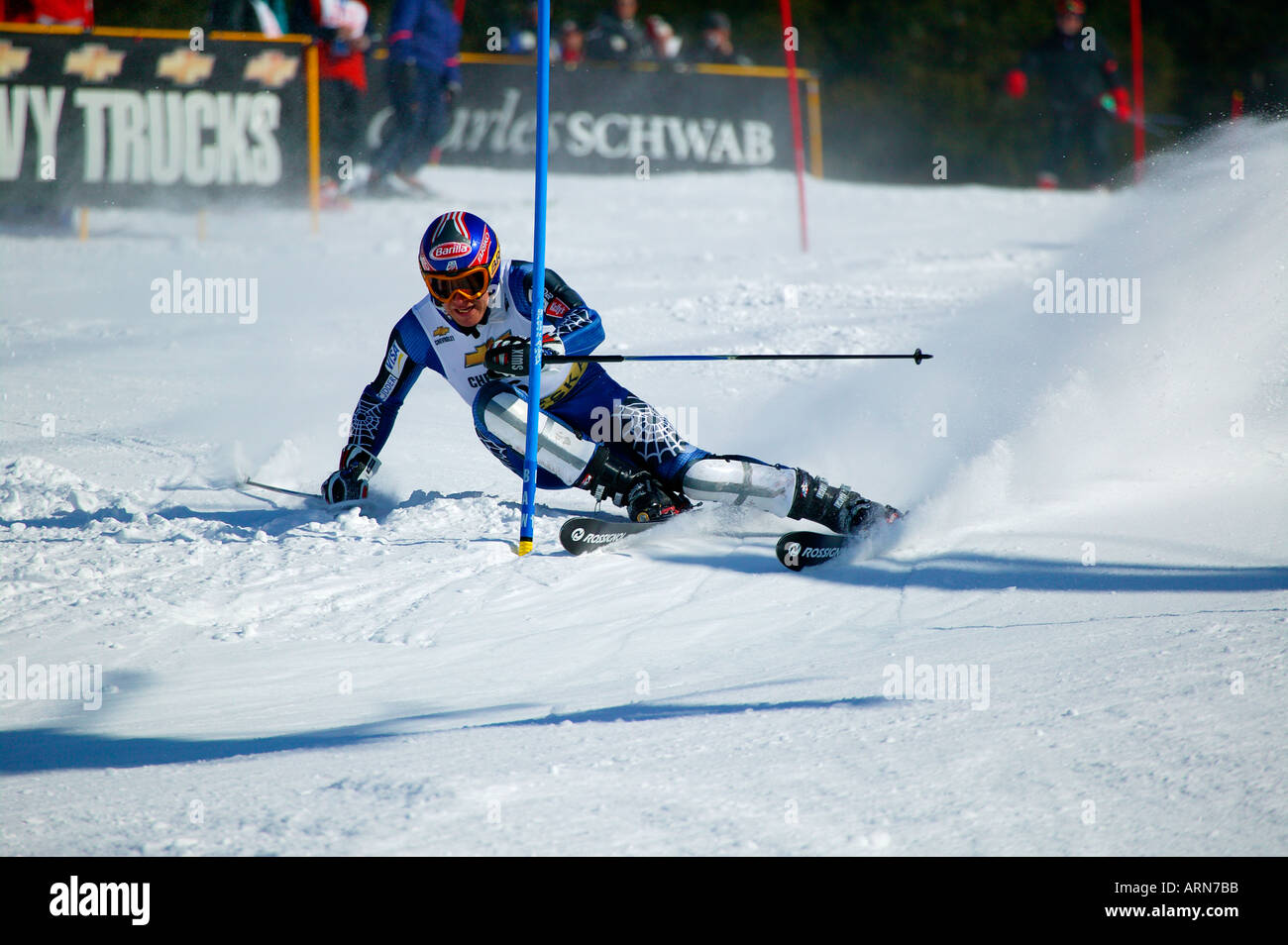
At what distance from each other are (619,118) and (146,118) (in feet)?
19.1

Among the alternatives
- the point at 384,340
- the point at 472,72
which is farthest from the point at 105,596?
the point at 472,72

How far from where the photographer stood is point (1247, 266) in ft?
19.9

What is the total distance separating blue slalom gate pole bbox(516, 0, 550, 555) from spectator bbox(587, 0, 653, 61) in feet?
33.7

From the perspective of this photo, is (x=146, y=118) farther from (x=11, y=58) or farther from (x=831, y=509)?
(x=831, y=509)

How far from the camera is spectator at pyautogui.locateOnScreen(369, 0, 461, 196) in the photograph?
1260 cm

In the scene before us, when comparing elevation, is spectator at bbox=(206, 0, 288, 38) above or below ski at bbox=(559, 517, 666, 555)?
above

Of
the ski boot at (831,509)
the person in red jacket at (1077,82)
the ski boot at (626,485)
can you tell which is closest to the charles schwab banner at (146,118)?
the ski boot at (626,485)

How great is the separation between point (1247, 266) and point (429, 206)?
862 cm

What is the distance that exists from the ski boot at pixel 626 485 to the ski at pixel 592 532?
52mm

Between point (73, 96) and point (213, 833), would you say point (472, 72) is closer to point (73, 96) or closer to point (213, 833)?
point (73, 96)

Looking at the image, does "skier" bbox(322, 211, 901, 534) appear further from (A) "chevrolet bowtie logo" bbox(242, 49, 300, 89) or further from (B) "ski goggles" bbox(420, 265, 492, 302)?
(A) "chevrolet bowtie logo" bbox(242, 49, 300, 89)

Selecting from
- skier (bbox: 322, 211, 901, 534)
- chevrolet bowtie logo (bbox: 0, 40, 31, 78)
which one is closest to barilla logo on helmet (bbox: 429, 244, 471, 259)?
skier (bbox: 322, 211, 901, 534)

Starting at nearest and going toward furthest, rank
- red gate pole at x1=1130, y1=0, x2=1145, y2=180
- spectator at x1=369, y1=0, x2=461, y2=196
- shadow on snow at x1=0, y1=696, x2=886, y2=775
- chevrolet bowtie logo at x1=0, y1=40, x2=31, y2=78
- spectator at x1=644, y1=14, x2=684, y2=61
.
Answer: shadow on snow at x1=0, y1=696, x2=886, y2=775 → chevrolet bowtie logo at x1=0, y1=40, x2=31, y2=78 → spectator at x1=369, y1=0, x2=461, y2=196 → red gate pole at x1=1130, y1=0, x2=1145, y2=180 → spectator at x1=644, y1=14, x2=684, y2=61

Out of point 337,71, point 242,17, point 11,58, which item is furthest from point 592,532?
point 242,17
